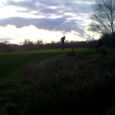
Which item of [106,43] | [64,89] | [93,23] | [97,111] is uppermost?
[93,23]

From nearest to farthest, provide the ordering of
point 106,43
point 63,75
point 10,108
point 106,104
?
point 10,108, point 106,104, point 63,75, point 106,43

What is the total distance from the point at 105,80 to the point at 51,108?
679 centimetres

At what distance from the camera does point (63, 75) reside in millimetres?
17297

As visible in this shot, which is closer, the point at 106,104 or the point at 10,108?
the point at 10,108

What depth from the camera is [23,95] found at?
41.8ft

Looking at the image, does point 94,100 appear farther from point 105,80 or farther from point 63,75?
point 63,75

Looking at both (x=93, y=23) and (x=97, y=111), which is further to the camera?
(x=93, y=23)

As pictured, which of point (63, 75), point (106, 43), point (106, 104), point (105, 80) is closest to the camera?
point (106, 104)

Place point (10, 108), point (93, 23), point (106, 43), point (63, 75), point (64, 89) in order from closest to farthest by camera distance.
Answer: point (10, 108)
point (64, 89)
point (63, 75)
point (93, 23)
point (106, 43)

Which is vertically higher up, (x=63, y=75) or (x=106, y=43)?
(x=106, y=43)

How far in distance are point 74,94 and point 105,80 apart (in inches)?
170

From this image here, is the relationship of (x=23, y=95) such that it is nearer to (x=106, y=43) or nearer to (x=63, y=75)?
(x=63, y=75)

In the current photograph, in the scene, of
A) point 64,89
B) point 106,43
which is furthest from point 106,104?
point 106,43

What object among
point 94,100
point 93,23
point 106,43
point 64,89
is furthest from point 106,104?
point 106,43
